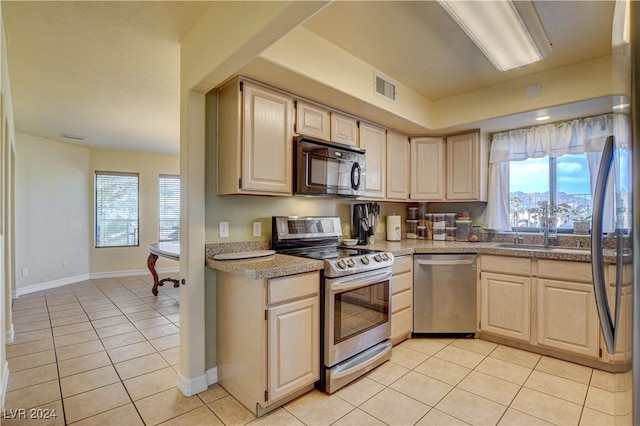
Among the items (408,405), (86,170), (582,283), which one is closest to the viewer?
(408,405)

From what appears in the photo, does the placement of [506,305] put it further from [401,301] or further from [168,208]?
[168,208]

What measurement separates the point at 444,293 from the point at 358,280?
1.22 metres

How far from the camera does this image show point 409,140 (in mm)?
3738

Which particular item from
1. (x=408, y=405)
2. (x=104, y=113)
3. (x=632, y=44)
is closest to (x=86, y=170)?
(x=104, y=113)

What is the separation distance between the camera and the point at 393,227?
3.64 meters

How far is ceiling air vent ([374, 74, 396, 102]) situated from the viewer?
2779 mm

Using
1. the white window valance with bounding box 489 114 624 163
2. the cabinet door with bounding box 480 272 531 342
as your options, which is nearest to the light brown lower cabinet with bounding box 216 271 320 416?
the cabinet door with bounding box 480 272 531 342

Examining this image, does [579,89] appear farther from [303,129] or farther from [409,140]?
[303,129]

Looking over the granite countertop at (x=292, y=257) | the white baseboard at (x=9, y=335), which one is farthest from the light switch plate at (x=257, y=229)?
the white baseboard at (x=9, y=335)

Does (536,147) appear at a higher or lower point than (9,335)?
higher

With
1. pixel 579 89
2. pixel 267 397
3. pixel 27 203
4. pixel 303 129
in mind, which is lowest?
pixel 267 397

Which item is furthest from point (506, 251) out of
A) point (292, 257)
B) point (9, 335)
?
point (9, 335)

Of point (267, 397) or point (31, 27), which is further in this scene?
point (31, 27)

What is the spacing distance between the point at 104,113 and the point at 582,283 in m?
5.23
